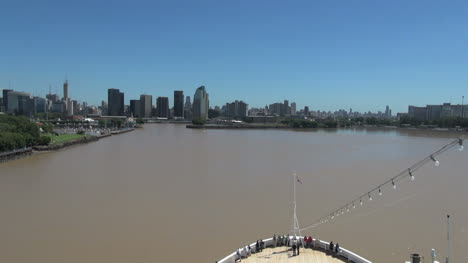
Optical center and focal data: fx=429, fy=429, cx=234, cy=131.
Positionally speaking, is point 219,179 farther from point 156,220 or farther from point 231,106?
point 231,106

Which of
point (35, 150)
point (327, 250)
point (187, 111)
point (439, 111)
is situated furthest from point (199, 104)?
point (327, 250)

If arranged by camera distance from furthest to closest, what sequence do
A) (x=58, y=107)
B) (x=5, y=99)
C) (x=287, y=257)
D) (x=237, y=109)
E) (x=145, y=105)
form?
(x=237, y=109) < (x=145, y=105) < (x=58, y=107) < (x=5, y=99) < (x=287, y=257)

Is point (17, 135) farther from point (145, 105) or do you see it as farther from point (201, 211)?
point (145, 105)

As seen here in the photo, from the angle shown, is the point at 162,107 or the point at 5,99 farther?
the point at 162,107

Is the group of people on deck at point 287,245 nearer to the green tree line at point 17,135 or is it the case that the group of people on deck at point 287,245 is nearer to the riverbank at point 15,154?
the riverbank at point 15,154

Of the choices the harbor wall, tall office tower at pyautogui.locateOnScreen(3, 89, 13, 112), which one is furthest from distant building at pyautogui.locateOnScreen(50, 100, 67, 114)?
the harbor wall

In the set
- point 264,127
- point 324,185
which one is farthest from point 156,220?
point 264,127
